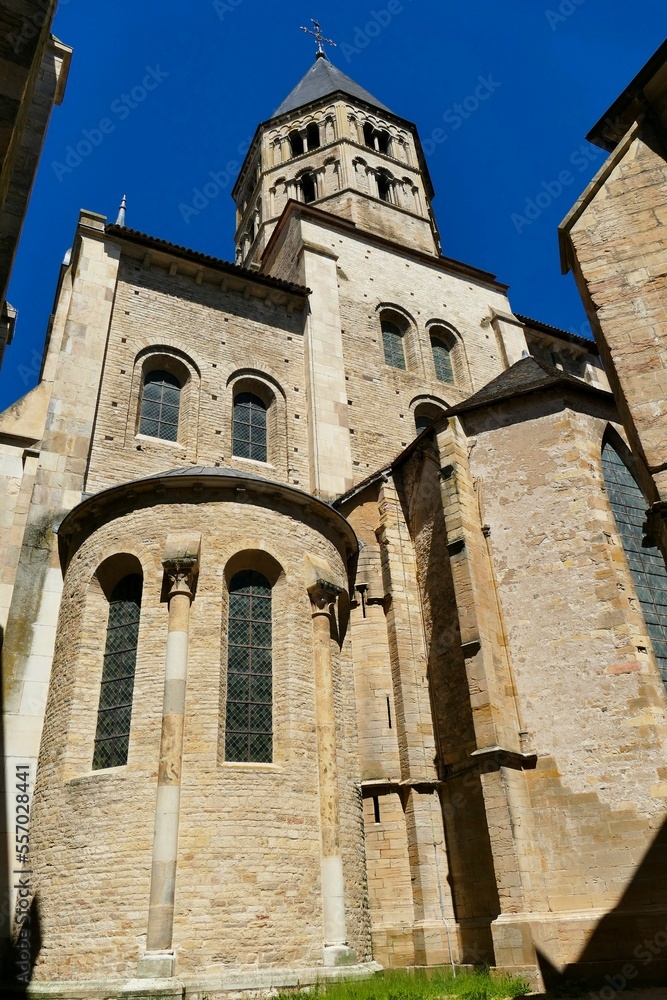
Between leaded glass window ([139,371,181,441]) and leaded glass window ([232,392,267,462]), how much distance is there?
1.47m

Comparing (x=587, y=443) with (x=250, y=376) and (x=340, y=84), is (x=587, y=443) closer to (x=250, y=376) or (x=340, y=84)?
(x=250, y=376)

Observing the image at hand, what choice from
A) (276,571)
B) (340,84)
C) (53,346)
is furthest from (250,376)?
(340,84)

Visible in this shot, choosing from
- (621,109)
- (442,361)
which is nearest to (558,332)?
(442,361)

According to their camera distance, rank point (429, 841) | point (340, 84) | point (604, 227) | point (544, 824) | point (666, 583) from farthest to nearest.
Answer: point (340, 84) → point (666, 583) → point (429, 841) → point (544, 824) → point (604, 227)

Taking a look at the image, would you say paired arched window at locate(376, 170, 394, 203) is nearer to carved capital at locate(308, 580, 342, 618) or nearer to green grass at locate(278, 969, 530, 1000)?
carved capital at locate(308, 580, 342, 618)

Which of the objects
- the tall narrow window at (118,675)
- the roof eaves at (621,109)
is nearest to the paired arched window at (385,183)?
the roof eaves at (621,109)

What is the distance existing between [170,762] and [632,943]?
637cm

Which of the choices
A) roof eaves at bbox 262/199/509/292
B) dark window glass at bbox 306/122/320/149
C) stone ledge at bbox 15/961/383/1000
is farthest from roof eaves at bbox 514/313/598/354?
stone ledge at bbox 15/961/383/1000

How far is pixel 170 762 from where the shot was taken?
9.55 metres

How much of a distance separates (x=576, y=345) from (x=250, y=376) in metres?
13.3

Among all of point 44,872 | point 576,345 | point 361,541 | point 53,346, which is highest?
point 576,345

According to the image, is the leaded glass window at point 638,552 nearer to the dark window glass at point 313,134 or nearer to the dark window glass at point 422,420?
the dark window glass at point 422,420

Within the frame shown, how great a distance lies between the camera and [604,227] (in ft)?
29.9

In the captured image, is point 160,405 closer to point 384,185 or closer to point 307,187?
point 307,187
